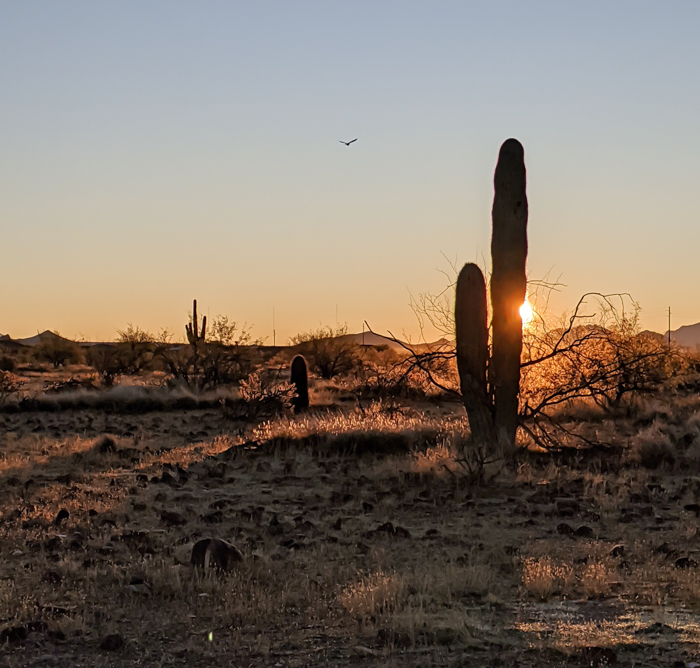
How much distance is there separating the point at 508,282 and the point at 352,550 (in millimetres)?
7992

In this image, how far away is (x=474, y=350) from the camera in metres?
16.6

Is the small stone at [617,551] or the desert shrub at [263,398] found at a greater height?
the desert shrub at [263,398]

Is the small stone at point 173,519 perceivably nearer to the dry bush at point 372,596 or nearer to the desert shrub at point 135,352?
the dry bush at point 372,596

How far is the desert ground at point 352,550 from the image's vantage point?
6.46m

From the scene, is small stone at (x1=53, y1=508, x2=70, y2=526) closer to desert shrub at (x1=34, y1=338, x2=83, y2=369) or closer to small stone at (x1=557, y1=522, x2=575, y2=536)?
small stone at (x1=557, y1=522, x2=575, y2=536)

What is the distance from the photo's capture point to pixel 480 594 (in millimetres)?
7785

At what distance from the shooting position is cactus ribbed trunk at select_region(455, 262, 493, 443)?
1661cm

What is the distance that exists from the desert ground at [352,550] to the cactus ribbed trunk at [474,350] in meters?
0.54

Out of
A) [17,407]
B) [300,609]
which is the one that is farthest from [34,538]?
[17,407]

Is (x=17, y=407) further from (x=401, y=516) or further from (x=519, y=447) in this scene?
(x=401, y=516)

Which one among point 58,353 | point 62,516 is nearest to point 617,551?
point 62,516

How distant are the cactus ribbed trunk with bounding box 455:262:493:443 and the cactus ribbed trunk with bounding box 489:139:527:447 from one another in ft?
0.58

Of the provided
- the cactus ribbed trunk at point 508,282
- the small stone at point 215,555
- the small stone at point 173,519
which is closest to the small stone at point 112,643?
the small stone at point 215,555

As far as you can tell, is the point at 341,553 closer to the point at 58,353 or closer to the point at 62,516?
the point at 62,516
